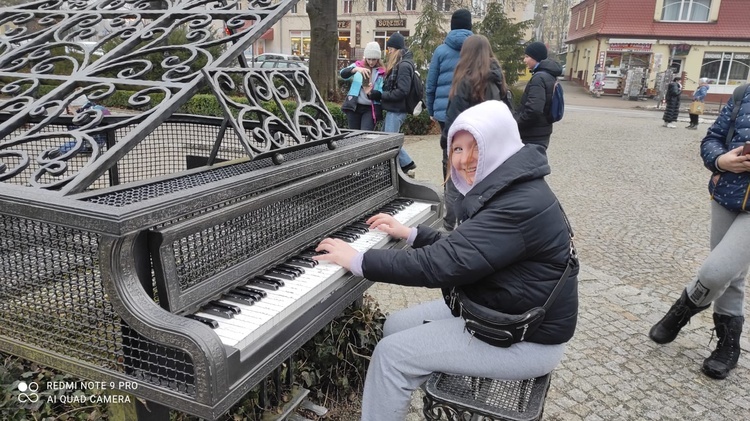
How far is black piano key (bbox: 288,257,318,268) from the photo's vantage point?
7.22 ft

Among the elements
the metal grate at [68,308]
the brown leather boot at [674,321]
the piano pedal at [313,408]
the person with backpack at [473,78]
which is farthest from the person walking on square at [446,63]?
the metal grate at [68,308]

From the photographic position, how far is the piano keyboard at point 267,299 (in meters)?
1.73

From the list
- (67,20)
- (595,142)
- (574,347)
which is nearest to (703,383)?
(574,347)

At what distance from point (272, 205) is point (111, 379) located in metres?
0.81

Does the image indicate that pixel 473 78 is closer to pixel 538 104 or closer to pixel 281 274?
pixel 538 104

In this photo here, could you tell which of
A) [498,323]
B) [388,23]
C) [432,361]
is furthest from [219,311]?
[388,23]

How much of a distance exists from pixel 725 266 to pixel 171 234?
9.89 ft

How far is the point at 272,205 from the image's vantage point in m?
2.16

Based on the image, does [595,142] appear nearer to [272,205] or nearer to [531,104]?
[531,104]

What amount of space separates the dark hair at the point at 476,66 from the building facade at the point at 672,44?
28.9 m

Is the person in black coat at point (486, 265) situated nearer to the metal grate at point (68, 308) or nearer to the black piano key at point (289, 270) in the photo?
the black piano key at point (289, 270)

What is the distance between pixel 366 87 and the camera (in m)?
7.91

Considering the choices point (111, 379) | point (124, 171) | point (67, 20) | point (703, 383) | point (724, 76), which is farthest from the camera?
point (724, 76)

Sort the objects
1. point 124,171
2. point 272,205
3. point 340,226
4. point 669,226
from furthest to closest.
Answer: point 669,226 < point 124,171 < point 340,226 < point 272,205
